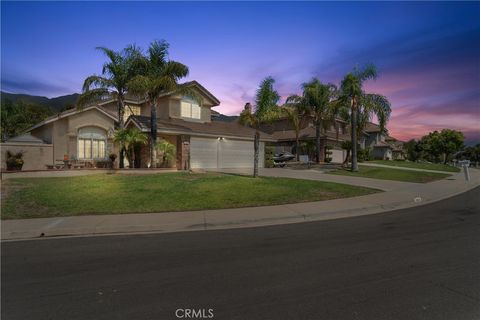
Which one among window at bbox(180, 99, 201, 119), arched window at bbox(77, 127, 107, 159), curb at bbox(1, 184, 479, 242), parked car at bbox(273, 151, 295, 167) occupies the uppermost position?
window at bbox(180, 99, 201, 119)

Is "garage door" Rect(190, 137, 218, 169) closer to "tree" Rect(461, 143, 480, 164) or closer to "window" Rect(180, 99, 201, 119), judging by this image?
"window" Rect(180, 99, 201, 119)

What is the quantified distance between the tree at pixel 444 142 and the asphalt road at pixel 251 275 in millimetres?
64701

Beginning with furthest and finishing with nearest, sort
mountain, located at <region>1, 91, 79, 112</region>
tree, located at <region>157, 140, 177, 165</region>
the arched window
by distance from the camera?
1. mountain, located at <region>1, 91, 79, 112</region>
2. the arched window
3. tree, located at <region>157, 140, 177, 165</region>

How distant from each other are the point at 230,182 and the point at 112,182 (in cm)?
558

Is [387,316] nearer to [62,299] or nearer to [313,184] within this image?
[62,299]

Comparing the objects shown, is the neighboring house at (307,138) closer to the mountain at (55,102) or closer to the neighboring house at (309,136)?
the neighboring house at (309,136)

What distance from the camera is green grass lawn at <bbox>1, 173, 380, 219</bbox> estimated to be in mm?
9977

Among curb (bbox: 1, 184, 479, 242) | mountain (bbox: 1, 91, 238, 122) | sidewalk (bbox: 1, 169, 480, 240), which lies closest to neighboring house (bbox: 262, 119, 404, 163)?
mountain (bbox: 1, 91, 238, 122)

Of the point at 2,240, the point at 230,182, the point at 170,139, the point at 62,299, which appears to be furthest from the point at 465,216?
the point at 170,139

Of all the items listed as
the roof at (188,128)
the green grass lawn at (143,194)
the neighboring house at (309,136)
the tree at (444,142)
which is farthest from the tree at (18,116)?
the tree at (444,142)

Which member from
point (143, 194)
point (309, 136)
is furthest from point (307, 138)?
point (143, 194)

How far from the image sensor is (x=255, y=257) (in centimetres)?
556

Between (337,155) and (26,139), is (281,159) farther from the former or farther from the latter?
(26,139)

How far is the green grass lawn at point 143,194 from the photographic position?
393 inches
